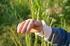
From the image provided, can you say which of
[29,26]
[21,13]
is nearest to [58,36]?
[29,26]

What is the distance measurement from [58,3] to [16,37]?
2.98 feet

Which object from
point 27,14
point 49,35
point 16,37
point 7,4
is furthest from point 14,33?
point 49,35

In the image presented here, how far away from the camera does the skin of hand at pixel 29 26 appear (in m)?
0.96

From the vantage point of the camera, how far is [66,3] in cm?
314

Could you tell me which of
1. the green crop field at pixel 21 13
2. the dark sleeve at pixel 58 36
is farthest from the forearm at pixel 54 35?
the green crop field at pixel 21 13

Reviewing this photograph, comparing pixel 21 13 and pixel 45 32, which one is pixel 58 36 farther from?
pixel 21 13

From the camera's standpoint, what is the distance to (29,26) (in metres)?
0.96

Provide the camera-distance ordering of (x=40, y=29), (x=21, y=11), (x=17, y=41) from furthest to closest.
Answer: (x=21, y=11)
(x=17, y=41)
(x=40, y=29)

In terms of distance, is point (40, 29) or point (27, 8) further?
point (27, 8)

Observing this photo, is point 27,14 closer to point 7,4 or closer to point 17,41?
point 7,4

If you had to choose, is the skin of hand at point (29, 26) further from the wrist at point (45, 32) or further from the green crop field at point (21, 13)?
the green crop field at point (21, 13)

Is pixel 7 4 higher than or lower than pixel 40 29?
lower

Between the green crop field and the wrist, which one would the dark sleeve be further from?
the green crop field

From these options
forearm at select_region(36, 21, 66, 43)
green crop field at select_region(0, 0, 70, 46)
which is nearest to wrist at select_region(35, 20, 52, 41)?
forearm at select_region(36, 21, 66, 43)
